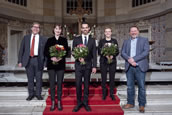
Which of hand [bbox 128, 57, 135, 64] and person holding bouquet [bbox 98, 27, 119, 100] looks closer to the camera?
hand [bbox 128, 57, 135, 64]

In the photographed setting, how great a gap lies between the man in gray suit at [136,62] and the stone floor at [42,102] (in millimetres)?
339

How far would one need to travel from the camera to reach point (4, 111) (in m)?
4.41

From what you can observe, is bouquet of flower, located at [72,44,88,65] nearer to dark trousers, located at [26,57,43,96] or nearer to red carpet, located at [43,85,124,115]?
red carpet, located at [43,85,124,115]

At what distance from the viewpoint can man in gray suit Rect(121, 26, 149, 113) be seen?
4145mm

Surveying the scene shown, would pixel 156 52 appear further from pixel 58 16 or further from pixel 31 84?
pixel 31 84

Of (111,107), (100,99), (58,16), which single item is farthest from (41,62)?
(58,16)

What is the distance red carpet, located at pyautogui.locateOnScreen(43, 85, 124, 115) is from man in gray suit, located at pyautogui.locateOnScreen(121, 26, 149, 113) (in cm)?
33

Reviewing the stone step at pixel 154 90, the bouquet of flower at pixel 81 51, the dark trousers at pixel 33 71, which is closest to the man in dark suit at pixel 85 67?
the bouquet of flower at pixel 81 51

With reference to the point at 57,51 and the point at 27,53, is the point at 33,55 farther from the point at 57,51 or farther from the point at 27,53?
the point at 57,51

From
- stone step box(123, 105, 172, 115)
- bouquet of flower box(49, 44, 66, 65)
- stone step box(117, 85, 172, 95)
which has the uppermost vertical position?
bouquet of flower box(49, 44, 66, 65)

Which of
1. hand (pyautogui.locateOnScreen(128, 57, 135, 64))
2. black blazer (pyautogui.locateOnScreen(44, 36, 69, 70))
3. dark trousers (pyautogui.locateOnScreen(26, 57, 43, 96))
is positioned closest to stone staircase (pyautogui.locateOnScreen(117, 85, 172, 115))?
hand (pyautogui.locateOnScreen(128, 57, 135, 64))

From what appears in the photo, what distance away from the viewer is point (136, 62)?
418 centimetres

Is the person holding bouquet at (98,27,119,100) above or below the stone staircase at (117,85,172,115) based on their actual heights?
above

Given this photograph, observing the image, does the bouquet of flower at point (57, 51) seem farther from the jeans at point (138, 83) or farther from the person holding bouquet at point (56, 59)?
the jeans at point (138, 83)
